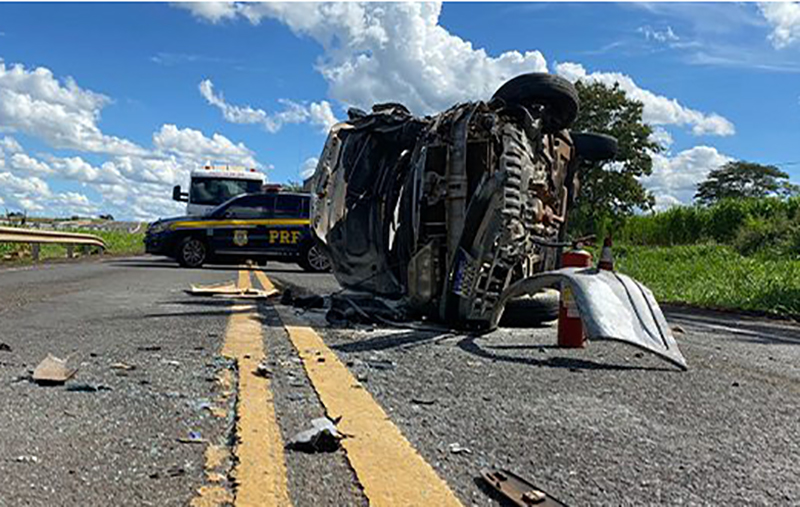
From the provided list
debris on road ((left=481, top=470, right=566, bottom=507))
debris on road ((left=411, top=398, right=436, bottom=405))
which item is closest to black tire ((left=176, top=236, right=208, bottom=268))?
debris on road ((left=411, top=398, right=436, bottom=405))

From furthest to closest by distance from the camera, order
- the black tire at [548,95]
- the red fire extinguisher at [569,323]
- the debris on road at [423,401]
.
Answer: the black tire at [548,95]
the red fire extinguisher at [569,323]
the debris on road at [423,401]

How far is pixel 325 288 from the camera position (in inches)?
378

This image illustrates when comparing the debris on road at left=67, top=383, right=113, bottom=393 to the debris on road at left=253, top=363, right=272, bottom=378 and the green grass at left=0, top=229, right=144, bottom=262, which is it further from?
the green grass at left=0, top=229, right=144, bottom=262

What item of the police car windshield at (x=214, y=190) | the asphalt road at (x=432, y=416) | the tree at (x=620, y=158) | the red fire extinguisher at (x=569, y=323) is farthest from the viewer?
the tree at (x=620, y=158)

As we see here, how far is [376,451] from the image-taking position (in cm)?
213

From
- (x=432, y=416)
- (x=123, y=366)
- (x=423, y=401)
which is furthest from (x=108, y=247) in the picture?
(x=432, y=416)

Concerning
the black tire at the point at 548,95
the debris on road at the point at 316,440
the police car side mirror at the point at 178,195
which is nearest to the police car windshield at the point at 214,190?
the police car side mirror at the point at 178,195

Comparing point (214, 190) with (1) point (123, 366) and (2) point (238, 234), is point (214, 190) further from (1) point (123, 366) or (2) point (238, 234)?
(1) point (123, 366)

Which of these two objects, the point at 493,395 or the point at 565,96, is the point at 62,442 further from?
the point at 565,96

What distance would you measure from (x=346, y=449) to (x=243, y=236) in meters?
13.7

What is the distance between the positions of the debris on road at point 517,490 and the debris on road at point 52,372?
1.91m

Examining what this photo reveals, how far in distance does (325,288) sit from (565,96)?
185 inches

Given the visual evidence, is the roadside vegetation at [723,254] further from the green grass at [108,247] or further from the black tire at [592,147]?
the green grass at [108,247]

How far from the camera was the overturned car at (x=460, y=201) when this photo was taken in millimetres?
4934
